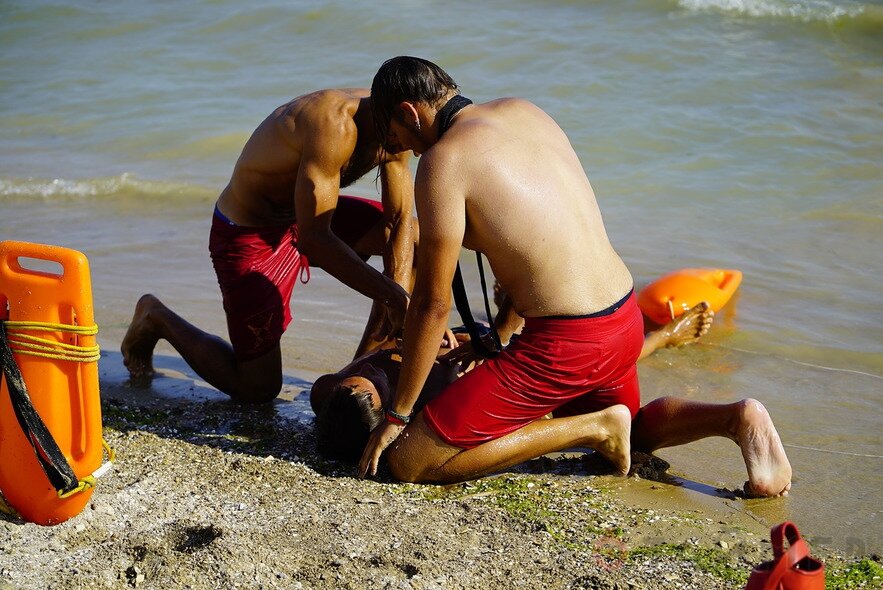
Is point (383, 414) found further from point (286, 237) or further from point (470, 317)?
point (286, 237)

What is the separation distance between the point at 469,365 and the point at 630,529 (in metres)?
1.14

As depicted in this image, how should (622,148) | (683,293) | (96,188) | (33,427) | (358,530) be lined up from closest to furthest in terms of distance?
(33,427) → (358,530) → (683,293) → (96,188) → (622,148)

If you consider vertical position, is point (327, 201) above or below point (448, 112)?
below

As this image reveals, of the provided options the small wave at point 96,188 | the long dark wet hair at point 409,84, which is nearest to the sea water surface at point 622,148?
the small wave at point 96,188

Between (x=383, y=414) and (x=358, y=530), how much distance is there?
72 cm

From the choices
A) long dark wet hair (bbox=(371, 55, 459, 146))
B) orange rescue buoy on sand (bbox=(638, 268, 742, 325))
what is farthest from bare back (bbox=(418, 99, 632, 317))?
orange rescue buoy on sand (bbox=(638, 268, 742, 325))

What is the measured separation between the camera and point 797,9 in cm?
1196

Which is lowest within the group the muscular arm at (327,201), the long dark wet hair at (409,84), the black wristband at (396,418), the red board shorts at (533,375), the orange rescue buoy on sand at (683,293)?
the orange rescue buoy on sand at (683,293)

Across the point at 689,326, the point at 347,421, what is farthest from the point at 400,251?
the point at 689,326

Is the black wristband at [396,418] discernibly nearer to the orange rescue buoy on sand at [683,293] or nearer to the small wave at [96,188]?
the orange rescue buoy on sand at [683,293]

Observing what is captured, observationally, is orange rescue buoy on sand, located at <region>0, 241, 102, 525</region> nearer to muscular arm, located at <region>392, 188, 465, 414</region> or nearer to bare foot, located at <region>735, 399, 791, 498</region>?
muscular arm, located at <region>392, 188, 465, 414</region>

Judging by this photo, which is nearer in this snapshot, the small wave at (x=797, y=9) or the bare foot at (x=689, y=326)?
the bare foot at (x=689, y=326)

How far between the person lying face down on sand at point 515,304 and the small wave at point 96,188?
5.24 meters

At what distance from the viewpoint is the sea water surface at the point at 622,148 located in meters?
5.11
